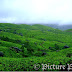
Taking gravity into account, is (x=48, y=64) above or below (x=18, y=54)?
above

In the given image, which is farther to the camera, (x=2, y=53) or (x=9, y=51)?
(x=9, y=51)

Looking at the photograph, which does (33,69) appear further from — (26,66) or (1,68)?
(1,68)

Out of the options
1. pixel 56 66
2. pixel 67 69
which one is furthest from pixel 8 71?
pixel 67 69

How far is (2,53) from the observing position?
182 feet

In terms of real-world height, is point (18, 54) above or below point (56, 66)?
below

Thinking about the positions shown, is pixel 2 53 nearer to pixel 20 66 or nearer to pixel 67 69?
pixel 20 66

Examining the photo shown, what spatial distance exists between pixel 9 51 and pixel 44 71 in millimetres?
38343

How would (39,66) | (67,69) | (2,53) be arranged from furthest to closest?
(2,53), (39,66), (67,69)

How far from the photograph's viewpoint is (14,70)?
32.1m

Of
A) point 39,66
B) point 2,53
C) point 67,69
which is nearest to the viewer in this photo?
point 67,69

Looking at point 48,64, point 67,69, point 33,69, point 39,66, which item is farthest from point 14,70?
point 67,69

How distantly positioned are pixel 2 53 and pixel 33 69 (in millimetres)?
32041

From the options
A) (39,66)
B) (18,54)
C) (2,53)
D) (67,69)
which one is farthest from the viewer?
(18,54)

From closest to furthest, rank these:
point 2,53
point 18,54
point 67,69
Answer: point 67,69, point 2,53, point 18,54
